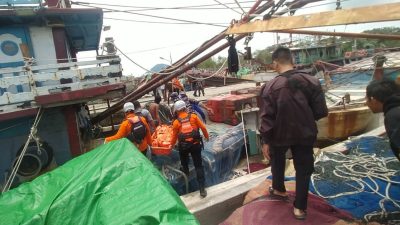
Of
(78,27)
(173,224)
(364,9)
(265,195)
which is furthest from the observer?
(78,27)

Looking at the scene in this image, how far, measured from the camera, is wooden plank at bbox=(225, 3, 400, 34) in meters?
2.39

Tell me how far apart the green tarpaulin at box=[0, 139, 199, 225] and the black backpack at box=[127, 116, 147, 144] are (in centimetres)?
218

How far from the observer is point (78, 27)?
10594mm

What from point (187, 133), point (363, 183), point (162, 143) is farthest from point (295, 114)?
point (162, 143)

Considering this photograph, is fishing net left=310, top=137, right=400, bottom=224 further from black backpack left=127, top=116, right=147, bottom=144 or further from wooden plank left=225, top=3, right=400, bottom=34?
black backpack left=127, top=116, right=147, bottom=144

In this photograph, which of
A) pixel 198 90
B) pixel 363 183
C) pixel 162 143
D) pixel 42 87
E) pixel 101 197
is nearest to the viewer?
pixel 101 197

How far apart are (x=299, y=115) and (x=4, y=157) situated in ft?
26.2

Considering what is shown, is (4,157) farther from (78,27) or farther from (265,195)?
Result: (265,195)

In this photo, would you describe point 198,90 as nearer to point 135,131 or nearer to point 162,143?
point 162,143

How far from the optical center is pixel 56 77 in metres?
7.61

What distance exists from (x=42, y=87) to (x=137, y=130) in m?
3.25

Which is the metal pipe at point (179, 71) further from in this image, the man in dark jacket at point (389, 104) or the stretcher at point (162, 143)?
the man in dark jacket at point (389, 104)

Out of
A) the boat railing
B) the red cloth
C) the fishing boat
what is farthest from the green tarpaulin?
the boat railing

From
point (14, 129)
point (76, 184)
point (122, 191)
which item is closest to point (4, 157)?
point (14, 129)
